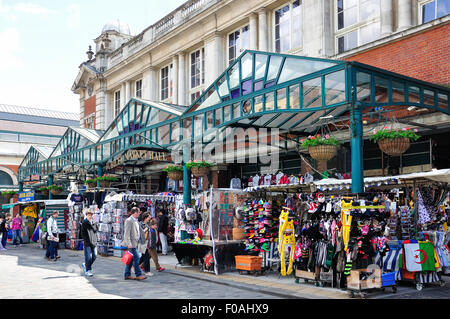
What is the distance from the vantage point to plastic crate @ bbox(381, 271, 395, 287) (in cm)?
937

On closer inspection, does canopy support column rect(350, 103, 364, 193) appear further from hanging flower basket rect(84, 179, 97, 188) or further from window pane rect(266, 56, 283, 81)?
hanging flower basket rect(84, 179, 97, 188)

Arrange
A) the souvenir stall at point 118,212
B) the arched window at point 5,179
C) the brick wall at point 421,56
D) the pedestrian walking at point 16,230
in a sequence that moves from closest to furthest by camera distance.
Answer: the brick wall at point 421,56
the souvenir stall at point 118,212
the pedestrian walking at point 16,230
the arched window at point 5,179

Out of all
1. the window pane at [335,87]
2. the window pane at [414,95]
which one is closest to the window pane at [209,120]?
the window pane at [335,87]

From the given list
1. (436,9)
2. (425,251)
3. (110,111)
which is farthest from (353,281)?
(110,111)

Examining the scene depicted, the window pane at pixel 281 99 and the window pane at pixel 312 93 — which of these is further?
the window pane at pixel 281 99

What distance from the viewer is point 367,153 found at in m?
15.9

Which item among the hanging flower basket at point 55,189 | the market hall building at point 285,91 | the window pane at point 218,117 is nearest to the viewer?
the market hall building at point 285,91

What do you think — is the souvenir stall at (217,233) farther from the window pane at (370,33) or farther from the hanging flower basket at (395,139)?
the window pane at (370,33)

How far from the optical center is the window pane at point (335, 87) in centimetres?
1005

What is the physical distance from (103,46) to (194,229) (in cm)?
2258

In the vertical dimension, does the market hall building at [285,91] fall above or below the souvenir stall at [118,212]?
above

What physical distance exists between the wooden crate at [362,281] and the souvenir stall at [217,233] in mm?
4212

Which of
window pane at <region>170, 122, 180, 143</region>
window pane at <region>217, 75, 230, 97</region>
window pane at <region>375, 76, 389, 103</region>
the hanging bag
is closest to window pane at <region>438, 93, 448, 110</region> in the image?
window pane at <region>375, 76, 389, 103</region>
